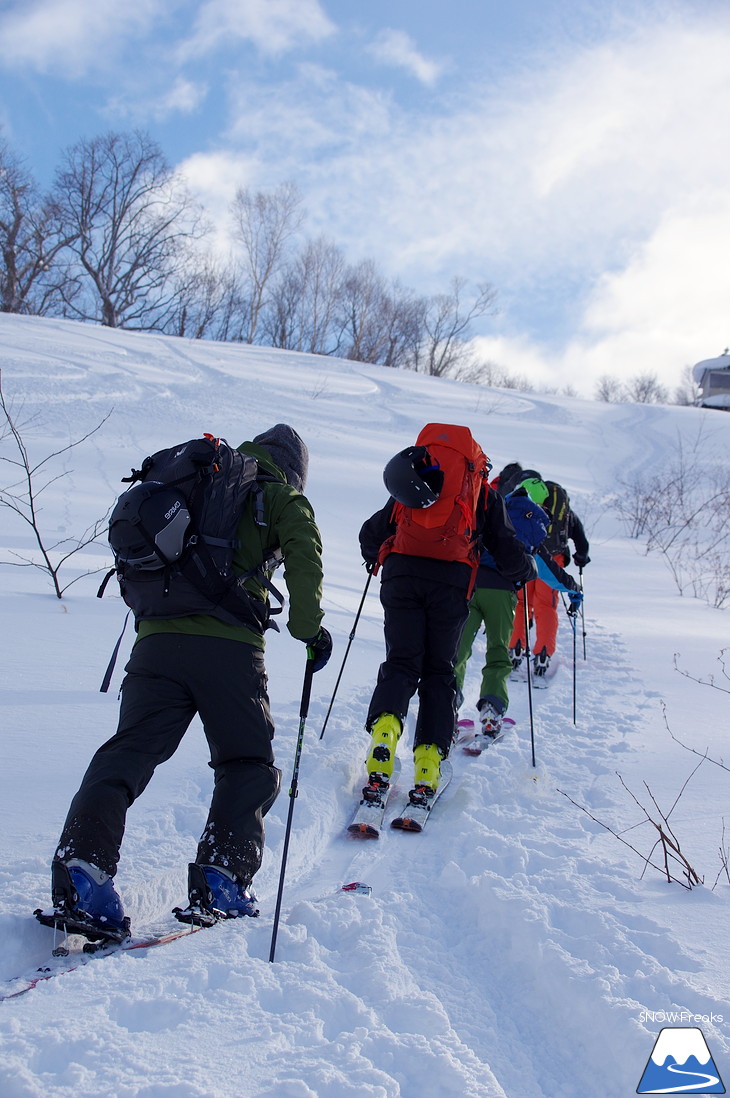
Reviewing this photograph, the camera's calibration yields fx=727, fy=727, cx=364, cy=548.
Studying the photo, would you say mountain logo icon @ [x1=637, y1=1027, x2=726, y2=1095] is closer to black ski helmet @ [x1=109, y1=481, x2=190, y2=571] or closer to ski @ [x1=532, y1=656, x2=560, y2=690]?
black ski helmet @ [x1=109, y1=481, x2=190, y2=571]

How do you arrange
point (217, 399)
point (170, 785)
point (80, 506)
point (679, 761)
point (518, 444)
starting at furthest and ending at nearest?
point (518, 444)
point (217, 399)
point (80, 506)
point (679, 761)
point (170, 785)

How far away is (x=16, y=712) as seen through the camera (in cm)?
358

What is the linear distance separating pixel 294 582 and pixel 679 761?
2.70 m

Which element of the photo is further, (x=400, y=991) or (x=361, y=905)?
(x=361, y=905)

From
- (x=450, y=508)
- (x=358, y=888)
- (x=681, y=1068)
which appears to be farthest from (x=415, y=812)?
(x=681, y=1068)

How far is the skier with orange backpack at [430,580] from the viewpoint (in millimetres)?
3658

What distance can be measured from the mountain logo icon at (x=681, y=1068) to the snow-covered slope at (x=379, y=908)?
0.03m

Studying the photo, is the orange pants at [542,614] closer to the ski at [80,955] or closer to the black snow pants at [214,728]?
the black snow pants at [214,728]

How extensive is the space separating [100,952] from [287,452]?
197 centimetres

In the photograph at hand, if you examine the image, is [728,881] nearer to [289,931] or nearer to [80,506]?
[289,931]

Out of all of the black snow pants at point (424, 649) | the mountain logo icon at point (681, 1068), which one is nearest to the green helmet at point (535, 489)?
the black snow pants at point (424, 649)

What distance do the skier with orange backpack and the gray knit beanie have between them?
569mm

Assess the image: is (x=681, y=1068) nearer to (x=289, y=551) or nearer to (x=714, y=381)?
(x=289, y=551)

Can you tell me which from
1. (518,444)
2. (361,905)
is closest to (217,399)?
(518,444)
